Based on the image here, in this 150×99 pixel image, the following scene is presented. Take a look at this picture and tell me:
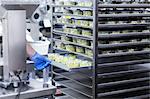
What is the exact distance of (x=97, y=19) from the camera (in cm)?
306

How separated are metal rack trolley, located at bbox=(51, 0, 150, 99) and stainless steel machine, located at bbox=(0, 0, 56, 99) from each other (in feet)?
4.33

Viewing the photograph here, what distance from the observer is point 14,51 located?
184 centimetres

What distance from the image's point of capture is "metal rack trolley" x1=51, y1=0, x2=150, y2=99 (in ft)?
10.5

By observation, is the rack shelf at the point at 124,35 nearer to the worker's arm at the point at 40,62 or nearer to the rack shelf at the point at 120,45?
the rack shelf at the point at 120,45

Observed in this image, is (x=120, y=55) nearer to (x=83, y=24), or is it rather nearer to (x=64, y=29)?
(x=83, y=24)

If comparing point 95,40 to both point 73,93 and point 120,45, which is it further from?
point 73,93

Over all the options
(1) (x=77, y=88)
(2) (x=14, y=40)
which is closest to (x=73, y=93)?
(1) (x=77, y=88)

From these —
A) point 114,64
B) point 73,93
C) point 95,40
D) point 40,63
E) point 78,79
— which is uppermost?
point 95,40

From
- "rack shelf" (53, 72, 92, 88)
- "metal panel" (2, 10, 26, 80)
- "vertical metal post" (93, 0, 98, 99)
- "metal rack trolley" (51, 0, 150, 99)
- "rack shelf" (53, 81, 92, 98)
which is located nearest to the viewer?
"metal panel" (2, 10, 26, 80)

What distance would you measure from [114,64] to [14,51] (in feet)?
5.82

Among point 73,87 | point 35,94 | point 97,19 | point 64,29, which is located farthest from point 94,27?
point 35,94

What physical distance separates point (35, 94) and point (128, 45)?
1.85m

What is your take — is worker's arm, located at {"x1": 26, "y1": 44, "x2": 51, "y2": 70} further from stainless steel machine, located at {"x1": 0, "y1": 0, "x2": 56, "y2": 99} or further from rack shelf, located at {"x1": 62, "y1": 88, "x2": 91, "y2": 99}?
rack shelf, located at {"x1": 62, "y1": 88, "x2": 91, "y2": 99}

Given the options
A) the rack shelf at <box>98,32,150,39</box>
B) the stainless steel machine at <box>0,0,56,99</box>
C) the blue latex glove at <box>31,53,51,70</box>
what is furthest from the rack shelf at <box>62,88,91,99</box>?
the blue latex glove at <box>31,53,51,70</box>
